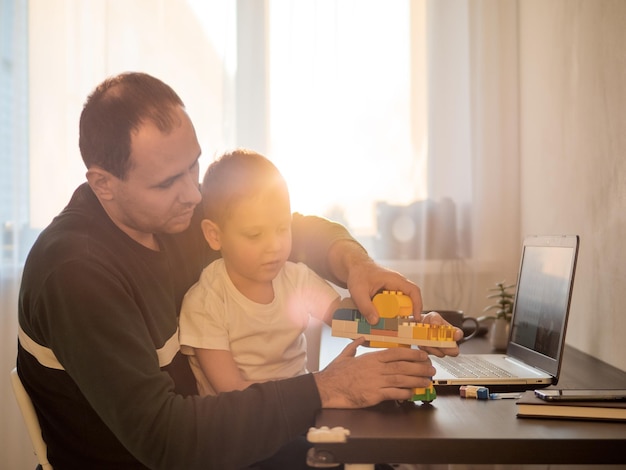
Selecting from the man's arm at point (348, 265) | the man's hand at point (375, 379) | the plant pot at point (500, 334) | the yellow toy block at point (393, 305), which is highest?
the man's arm at point (348, 265)

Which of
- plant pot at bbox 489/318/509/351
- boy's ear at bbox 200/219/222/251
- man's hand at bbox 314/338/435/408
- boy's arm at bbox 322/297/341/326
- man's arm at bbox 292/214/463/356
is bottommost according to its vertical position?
plant pot at bbox 489/318/509/351

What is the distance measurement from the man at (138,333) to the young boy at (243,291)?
2.5 inches

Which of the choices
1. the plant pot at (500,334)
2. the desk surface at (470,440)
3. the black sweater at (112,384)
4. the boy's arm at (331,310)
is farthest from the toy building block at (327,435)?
the plant pot at (500,334)

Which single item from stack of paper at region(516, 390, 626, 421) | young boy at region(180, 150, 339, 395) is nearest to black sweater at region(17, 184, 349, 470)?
young boy at region(180, 150, 339, 395)

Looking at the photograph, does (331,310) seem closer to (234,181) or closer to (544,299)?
(234,181)

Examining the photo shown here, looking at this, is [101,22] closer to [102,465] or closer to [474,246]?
[474,246]

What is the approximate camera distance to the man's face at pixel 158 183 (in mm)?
1364

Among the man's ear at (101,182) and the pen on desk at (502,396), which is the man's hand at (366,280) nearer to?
the pen on desk at (502,396)

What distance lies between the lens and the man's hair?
136cm

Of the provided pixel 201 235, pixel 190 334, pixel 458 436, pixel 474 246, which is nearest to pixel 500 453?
pixel 458 436

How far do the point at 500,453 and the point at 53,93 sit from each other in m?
2.53

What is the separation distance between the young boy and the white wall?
2.30 ft

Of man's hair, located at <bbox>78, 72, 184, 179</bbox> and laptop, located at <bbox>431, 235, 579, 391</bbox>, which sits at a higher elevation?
man's hair, located at <bbox>78, 72, 184, 179</bbox>

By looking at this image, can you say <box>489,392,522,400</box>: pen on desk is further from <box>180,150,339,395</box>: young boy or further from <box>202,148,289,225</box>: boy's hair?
<box>202,148,289,225</box>: boy's hair
